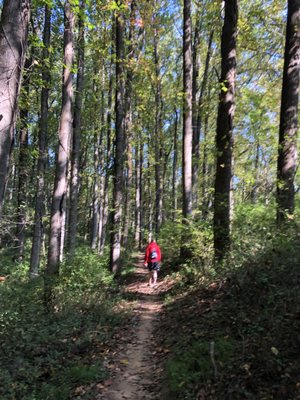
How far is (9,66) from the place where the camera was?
3.92 metres

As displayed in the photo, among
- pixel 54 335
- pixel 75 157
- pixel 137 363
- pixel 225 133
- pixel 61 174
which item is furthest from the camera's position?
pixel 75 157

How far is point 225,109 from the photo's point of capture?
363 inches

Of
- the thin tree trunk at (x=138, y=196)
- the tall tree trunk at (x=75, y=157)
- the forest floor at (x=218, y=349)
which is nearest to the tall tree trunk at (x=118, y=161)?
the tall tree trunk at (x=75, y=157)

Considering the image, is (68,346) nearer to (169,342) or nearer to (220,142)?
(169,342)

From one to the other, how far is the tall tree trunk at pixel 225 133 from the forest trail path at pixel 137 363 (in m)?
2.50

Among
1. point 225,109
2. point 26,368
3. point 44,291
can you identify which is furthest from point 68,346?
point 225,109

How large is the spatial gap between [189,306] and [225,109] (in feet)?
15.9

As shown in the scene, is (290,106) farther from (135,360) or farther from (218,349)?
(135,360)

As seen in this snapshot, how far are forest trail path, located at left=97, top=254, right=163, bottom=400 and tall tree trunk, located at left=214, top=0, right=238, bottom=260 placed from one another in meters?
2.50

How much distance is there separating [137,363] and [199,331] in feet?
4.23

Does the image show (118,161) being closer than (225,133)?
No

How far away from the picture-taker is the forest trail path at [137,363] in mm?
5582

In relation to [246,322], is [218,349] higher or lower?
lower

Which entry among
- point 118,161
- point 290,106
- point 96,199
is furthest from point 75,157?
point 290,106
